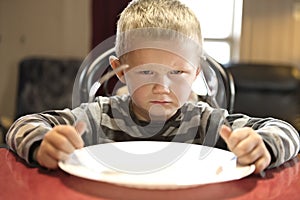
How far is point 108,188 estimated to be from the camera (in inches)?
22.1

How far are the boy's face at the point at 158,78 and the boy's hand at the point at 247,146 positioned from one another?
5.6 inches

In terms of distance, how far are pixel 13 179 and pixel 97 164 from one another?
11 centimetres

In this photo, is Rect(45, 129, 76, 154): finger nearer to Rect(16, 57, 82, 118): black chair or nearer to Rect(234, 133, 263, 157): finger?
Rect(234, 133, 263, 157): finger

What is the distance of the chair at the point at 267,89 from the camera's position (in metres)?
2.74

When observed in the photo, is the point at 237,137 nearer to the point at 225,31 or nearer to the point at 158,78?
the point at 158,78

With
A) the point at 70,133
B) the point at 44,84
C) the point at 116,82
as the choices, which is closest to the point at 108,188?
the point at 70,133

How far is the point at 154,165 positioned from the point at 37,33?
2.55 meters

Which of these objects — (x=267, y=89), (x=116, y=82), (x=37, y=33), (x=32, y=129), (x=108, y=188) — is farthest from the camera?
(x=37, y=33)

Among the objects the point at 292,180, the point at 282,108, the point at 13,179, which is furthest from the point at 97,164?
the point at 282,108

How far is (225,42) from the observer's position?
2984mm

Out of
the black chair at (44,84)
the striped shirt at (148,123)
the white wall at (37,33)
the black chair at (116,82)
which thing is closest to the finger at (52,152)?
the striped shirt at (148,123)

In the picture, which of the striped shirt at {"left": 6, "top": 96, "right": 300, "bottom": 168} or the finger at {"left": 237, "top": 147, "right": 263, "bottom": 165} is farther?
the striped shirt at {"left": 6, "top": 96, "right": 300, "bottom": 168}

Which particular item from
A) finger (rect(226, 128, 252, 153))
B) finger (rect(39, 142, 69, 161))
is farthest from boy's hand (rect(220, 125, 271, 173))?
finger (rect(39, 142, 69, 161))

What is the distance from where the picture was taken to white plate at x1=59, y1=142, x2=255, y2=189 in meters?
0.56
